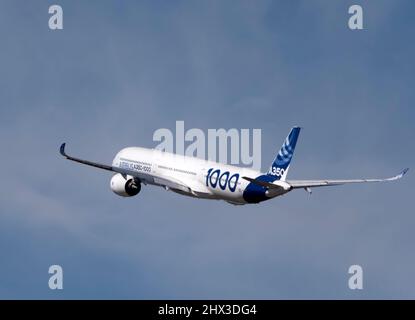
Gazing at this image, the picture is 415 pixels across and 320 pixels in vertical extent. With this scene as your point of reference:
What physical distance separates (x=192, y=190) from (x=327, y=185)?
16.5m

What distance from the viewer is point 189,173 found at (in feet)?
403

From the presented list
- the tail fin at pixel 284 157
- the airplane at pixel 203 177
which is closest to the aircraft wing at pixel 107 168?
the airplane at pixel 203 177

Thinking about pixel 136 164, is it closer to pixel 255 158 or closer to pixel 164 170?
pixel 164 170

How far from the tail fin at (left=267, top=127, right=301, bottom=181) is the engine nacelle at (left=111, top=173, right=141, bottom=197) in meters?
24.7

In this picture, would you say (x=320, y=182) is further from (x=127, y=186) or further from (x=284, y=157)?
(x=127, y=186)

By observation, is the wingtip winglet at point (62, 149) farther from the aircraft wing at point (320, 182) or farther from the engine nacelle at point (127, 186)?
the aircraft wing at point (320, 182)

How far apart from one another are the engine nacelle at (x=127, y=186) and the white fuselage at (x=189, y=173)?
4.69 ft

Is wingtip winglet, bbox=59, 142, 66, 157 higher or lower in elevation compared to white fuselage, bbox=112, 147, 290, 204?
higher

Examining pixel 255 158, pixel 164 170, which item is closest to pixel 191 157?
pixel 164 170

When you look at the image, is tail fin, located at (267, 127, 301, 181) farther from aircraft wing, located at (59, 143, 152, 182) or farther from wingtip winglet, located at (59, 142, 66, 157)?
wingtip winglet, located at (59, 142, 66, 157)

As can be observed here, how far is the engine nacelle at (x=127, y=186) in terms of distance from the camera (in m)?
132

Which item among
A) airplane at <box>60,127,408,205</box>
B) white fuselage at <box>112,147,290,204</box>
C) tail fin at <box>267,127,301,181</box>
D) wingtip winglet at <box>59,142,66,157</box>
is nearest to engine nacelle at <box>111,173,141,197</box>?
airplane at <box>60,127,408,205</box>

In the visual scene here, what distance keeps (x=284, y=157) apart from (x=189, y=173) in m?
14.4

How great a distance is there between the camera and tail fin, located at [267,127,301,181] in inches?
4434
